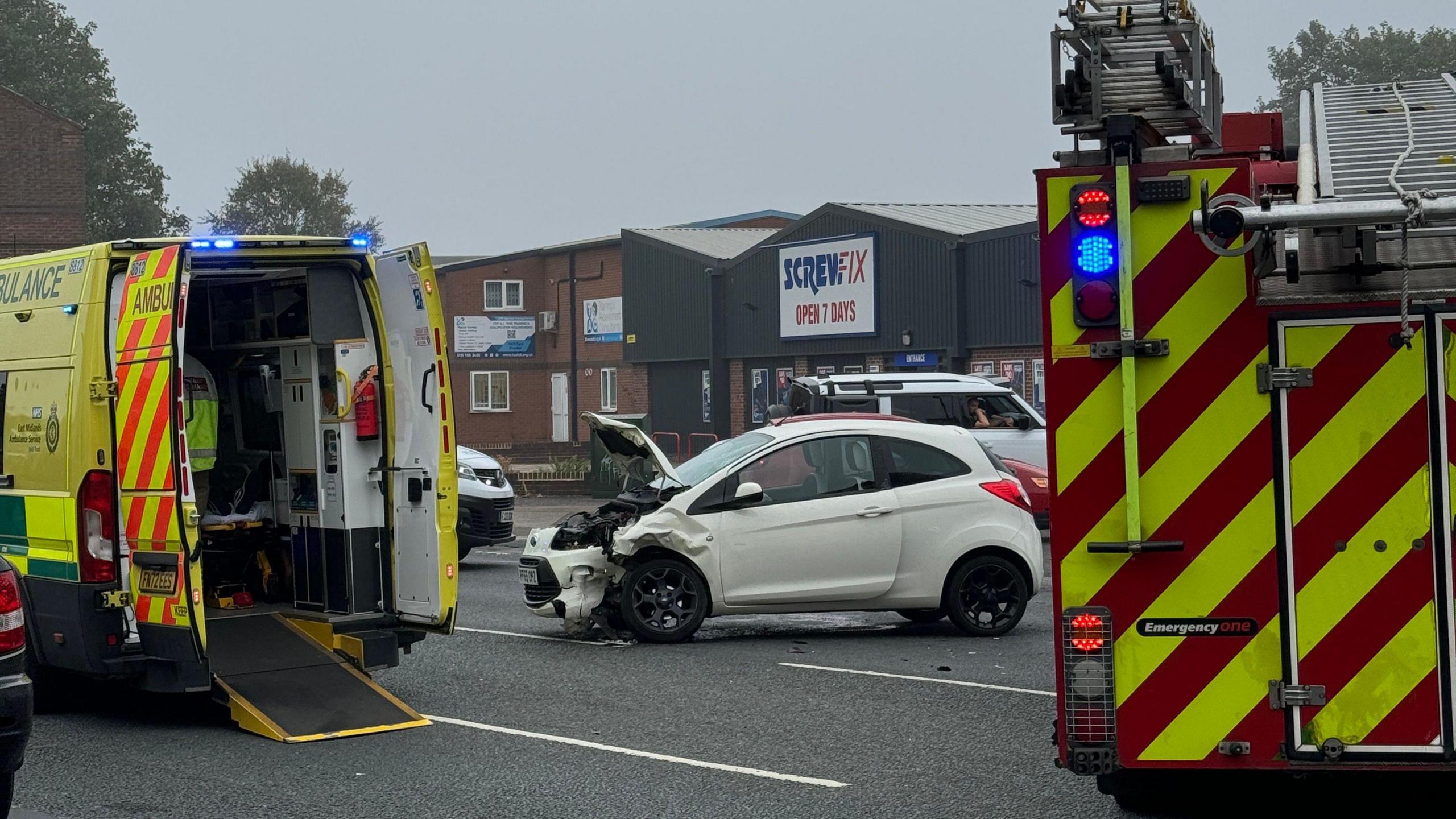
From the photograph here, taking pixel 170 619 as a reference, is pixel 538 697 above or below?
below

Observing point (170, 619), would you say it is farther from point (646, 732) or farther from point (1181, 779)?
point (1181, 779)

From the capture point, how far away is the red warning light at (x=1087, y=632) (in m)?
5.39

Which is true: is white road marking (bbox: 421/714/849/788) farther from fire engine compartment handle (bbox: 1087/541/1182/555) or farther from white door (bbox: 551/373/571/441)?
white door (bbox: 551/373/571/441)

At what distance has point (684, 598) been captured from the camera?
11930 mm

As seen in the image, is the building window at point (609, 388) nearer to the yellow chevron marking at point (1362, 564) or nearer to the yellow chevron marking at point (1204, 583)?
the yellow chevron marking at point (1204, 583)

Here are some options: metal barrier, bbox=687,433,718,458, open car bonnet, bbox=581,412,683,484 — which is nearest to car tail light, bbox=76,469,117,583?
open car bonnet, bbox=581,412,683,484

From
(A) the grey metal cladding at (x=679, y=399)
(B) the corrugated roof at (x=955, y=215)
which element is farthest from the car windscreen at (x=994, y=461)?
(A) the grey metal cladding at (x=679, y=399)

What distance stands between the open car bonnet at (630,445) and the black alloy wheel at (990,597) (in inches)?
89.6

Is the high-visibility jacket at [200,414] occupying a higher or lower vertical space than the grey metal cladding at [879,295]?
lower

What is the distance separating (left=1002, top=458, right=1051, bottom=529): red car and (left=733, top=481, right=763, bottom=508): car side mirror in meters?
8.09

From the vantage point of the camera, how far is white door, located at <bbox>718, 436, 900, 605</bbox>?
1184 centimetres

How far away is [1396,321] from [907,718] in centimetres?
450

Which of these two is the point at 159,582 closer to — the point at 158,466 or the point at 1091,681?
the point at 158,466

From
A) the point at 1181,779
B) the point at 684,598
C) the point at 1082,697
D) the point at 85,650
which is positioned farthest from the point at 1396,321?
the point at 684,598
